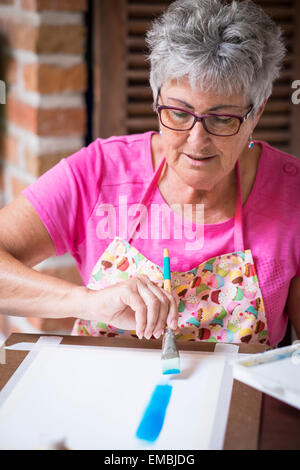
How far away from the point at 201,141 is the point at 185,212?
9.1 inches

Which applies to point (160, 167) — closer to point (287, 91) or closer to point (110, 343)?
point (110, 343)

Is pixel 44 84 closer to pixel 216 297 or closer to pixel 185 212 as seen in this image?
pixel 185 212

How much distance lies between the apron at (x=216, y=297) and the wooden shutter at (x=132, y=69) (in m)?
0.79

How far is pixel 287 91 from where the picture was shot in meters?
2.12

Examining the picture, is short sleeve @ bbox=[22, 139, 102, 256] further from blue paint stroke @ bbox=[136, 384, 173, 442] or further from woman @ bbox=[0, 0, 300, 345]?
blue paint stroke @ bbox=[136, 384, 173, 442]

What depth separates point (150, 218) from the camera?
4.65 feet

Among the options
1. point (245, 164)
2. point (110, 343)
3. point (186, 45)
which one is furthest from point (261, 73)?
point (110, 343)

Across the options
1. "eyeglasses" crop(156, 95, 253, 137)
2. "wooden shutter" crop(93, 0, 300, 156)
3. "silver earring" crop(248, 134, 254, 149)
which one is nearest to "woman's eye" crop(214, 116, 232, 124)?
"eyeglasses" crop(156, 95, 253, 137)

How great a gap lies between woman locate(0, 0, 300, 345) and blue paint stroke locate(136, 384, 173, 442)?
5.7 inches

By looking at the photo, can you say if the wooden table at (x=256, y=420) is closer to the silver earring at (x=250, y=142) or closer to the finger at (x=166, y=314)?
the finger at (x=166, y=314)

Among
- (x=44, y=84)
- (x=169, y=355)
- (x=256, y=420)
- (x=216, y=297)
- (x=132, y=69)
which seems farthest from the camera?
(x=132, y=69)

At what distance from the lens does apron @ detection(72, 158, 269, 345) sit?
4.40 feet

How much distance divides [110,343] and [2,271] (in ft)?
0.93

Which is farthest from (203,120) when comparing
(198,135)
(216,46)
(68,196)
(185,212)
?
(68,196)
